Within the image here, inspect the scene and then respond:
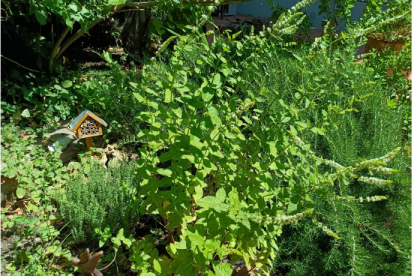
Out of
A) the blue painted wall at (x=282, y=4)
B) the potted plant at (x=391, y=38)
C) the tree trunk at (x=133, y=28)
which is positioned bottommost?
the potted plant at (x=391, y=38)

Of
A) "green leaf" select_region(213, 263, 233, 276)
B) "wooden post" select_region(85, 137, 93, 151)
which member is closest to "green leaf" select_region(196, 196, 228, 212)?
"green leaf" select_region(213, 263, 233, 276)

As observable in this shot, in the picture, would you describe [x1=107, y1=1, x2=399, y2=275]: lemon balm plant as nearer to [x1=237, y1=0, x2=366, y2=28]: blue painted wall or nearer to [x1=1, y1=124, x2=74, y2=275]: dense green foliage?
[x1=1, y1=124, x2=74, y2=275]: dense green foliage

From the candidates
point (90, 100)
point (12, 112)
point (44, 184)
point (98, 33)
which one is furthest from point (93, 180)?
point (98, 33)

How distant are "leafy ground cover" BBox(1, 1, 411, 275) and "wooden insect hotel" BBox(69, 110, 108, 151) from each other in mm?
194

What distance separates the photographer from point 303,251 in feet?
6.01

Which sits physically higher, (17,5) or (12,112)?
(17,5)

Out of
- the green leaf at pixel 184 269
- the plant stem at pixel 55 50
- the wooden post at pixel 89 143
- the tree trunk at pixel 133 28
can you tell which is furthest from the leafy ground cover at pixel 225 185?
the tree trunk at pixel 133 28

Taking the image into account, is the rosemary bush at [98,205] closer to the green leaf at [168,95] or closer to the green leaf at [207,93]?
the green leaf at [168,95]

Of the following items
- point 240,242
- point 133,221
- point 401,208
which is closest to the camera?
point 240,242

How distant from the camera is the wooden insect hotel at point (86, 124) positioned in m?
2.53

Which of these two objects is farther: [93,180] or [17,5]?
[17,5]

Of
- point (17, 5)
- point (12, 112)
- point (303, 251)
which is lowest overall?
point (303, 251)

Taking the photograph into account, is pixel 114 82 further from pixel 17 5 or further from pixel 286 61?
pixel 286 61

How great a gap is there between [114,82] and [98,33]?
191cm
